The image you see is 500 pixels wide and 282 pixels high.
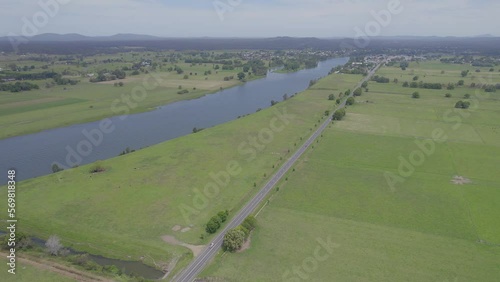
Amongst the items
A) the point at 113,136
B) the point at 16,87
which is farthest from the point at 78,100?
the point at 113,136

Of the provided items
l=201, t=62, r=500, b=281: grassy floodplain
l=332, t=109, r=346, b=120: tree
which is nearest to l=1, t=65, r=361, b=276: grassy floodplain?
l=201, t=62, r=500, b=281: grassy floodplain

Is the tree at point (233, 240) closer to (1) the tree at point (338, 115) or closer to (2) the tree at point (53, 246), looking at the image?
(2) the tree at point (53, 246)

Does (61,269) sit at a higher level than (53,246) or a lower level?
lower

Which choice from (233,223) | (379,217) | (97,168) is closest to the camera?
(233,223)

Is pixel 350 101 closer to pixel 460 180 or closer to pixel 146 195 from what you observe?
pixel 460 180

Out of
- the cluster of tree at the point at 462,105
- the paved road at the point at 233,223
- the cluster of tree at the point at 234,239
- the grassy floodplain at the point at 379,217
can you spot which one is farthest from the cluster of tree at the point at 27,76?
the cluster of tree at the point at 462,105

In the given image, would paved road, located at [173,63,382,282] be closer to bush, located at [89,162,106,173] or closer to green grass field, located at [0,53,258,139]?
bush, located at [89,162,106,173]
